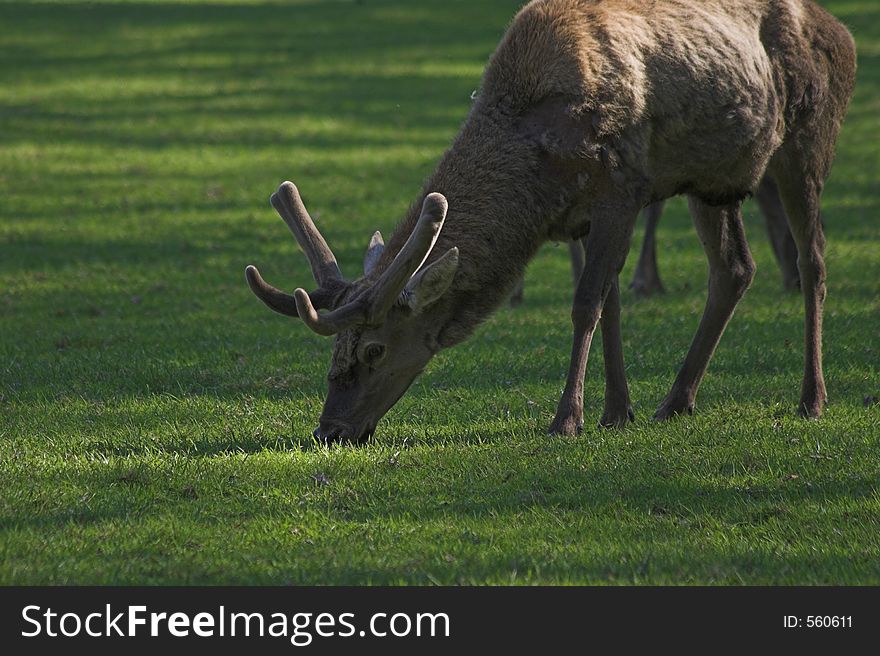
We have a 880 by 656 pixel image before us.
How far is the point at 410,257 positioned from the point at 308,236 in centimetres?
104

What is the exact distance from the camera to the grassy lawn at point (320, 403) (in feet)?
20.8

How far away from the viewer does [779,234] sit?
45.0 ft

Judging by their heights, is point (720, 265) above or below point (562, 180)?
below

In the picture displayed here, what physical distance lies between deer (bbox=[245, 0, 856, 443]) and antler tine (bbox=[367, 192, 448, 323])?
0.01m

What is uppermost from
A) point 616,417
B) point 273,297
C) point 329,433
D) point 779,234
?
point 273,297

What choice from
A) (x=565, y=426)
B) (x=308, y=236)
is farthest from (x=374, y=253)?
(x=565, y=426)

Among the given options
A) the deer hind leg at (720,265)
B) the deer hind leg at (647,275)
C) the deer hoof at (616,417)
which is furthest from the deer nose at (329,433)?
the deer hind leg at (647,275)

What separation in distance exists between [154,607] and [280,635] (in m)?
0.53

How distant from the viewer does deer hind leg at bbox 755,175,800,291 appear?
13.5m

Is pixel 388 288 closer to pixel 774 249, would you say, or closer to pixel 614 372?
pixel 614 372

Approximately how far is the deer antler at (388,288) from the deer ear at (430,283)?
75mm

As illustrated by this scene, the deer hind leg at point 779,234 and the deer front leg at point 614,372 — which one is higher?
the deer front leg at point 614,372

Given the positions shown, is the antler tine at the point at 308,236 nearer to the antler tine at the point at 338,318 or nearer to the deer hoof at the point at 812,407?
the antler tine at the point at 338,318

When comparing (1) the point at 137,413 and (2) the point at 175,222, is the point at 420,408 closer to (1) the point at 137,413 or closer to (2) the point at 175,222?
(1) the point at 137,413
